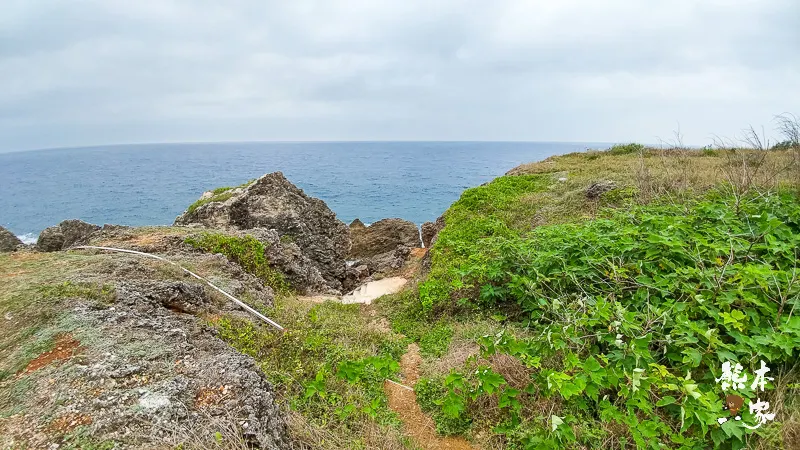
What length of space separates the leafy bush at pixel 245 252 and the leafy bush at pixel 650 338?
543 centimetres

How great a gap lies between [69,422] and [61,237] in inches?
345

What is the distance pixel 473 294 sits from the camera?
750 centimetres

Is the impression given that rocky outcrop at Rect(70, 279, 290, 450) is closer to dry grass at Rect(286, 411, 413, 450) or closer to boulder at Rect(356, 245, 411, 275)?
dry grass at Rect(286, 411, 413, 450)

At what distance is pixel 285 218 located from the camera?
12.2 metres

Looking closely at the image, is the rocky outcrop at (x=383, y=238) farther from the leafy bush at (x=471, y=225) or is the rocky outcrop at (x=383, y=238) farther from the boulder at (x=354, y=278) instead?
the boulder at (x=354, y=278)

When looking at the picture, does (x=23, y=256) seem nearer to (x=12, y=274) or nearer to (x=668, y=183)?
(x=12, y=274)

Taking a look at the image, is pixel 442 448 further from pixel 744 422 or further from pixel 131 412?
pixel 131 412

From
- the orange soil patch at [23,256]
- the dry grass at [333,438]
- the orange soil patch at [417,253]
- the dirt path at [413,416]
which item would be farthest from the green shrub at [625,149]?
the orange soil patch at [23,256]

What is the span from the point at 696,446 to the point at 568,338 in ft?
4.30

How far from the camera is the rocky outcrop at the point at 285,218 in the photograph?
1176 centimetres

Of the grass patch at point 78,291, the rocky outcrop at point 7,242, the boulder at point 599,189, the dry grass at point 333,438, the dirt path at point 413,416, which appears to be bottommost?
the dirt path at point 413,416

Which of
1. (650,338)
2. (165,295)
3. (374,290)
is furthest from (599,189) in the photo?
(165,295)

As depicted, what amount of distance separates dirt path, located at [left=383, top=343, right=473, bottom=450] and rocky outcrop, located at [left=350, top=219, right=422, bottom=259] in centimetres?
1259

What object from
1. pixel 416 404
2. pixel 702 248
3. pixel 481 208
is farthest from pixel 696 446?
pixel 481 208
